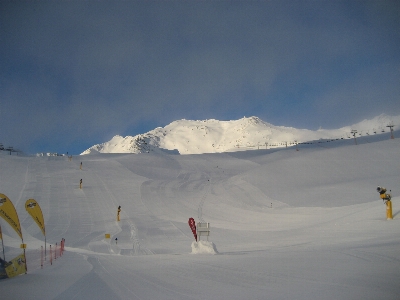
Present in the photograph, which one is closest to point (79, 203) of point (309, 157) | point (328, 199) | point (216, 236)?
point (216, 236)

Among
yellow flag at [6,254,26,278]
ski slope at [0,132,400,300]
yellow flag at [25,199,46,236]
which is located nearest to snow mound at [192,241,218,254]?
ski slope at [0,132,400,300]

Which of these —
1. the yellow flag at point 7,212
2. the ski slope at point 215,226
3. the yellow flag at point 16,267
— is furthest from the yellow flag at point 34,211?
the yellow flag at point 16,267

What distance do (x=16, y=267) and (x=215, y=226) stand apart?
11.9m

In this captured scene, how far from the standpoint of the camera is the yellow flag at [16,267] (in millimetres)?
6594

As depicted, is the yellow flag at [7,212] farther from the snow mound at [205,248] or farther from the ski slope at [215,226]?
the snow mound at [205,248]

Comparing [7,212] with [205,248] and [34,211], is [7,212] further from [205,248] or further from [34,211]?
[205,248]

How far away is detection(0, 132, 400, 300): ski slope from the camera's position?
5574mm

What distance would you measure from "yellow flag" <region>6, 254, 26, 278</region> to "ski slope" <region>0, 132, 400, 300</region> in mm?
349

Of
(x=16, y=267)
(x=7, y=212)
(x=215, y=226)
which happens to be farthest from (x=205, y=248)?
(x=215, y=226)

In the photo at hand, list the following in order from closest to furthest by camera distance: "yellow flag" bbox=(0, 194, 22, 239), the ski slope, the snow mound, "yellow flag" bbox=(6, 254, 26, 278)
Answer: the ski slope
"yellow flag" bbox=(6, 254, 26, 278)
"yellow flag" bbox=(0, 194, 22, 239)
the snow mound

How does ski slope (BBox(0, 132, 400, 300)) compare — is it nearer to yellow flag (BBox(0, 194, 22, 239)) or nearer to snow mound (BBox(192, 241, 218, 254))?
snow mound (BBox(192, 241, 218, 254))

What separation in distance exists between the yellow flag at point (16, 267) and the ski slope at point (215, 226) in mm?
349

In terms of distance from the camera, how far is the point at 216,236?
1531cm

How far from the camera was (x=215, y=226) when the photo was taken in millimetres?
17625
